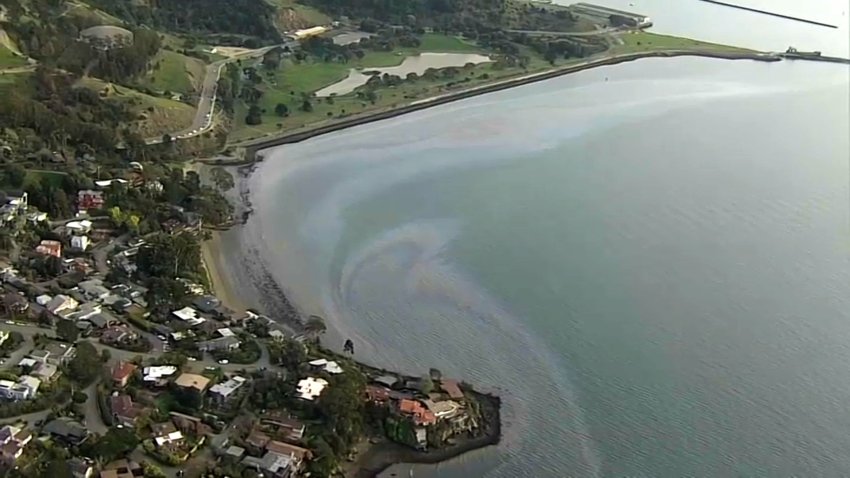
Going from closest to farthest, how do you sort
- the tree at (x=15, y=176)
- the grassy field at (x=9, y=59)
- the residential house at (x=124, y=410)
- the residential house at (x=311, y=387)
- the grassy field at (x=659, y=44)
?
the residential house at (x=124, y=410), the residential house at (x=311, y=387), the tree at (x=15, y=176), the grassy field at (x=9, y=59), the grassy field at (x=659, y=44)

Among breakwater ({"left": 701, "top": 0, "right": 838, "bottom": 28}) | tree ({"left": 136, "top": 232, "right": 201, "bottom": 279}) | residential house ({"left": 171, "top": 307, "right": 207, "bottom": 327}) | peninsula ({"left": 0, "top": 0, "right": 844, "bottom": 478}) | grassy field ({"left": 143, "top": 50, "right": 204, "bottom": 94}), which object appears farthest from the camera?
breakwater ({"left": 701, "top": 0, "right": 838, "bottom": 28})

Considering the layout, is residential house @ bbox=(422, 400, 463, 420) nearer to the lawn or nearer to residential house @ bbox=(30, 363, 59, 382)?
residential house @ bbox=(30, 363, 59, 382)

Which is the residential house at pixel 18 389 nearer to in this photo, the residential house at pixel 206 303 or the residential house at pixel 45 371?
the residential house at pixel 45 371

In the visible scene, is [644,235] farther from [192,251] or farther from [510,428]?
[192,251]

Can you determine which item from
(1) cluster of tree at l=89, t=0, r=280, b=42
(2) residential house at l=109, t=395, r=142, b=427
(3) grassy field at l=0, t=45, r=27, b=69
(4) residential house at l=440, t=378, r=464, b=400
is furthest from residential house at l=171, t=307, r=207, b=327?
(1) cluster of tree at l=89, t=0, r=280, b=42

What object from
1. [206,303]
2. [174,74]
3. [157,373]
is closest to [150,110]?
[174,74]

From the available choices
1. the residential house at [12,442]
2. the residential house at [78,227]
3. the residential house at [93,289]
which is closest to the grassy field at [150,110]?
the residential house at [78,227]

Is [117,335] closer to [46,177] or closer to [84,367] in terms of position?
[84,367]
